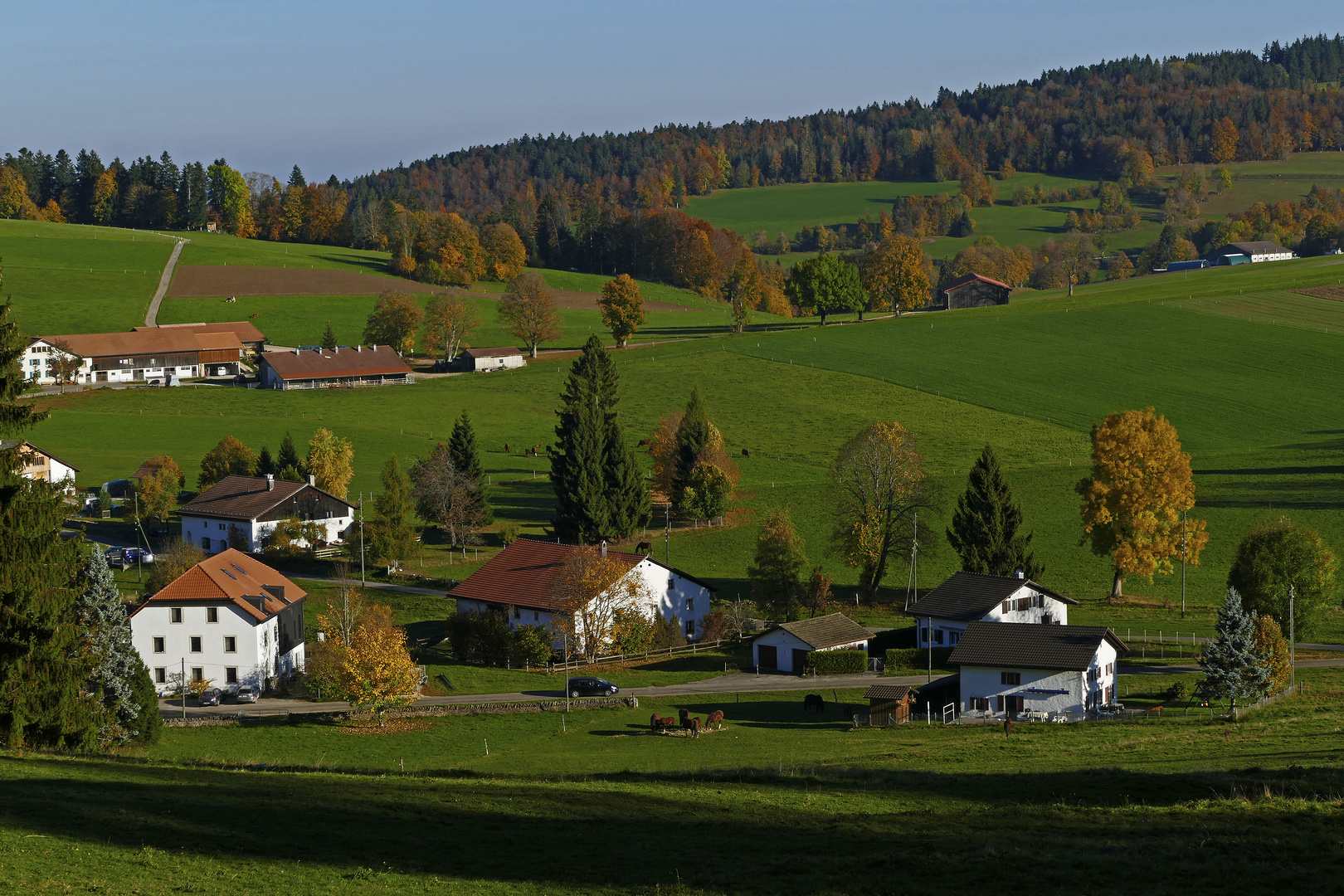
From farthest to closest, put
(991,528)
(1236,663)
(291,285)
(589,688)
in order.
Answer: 1. (291,285)
2. (991,528)
3. (589,688)
4. (1236,663)

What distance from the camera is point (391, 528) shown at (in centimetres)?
8419

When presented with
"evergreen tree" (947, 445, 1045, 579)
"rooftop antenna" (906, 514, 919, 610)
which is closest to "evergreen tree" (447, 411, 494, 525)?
"rooftop antenna" (906, 514, 919, 610)

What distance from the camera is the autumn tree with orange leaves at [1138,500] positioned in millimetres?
72625

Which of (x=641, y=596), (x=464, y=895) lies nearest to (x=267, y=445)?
(x=641, y=596)

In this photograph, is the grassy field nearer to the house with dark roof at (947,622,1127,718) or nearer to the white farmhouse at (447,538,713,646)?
the house with dark roof at (947,622,1127,718)

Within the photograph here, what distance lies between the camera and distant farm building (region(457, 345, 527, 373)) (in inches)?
5886

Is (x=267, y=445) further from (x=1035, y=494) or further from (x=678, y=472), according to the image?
(x=1035, y=494)

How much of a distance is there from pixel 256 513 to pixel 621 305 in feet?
245

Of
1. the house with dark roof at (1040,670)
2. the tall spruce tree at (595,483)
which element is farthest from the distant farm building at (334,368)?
the house with dark roof at (1040,670)

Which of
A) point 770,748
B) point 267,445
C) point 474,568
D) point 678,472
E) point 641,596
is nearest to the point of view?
point 770,748

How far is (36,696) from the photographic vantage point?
112 feet

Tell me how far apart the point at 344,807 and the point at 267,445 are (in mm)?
A: 86880

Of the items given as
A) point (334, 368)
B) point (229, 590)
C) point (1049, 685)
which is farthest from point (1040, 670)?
point (334, 368)

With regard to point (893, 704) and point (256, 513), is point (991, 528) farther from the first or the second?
point (256, 513)
